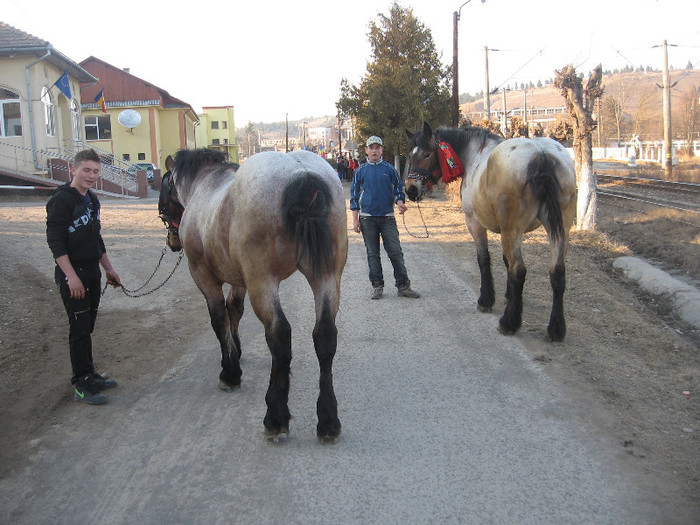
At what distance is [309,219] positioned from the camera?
3734mm

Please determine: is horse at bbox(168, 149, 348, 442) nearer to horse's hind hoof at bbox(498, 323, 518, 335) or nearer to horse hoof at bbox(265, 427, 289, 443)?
horse hoof at bbox(265, 427, 289, 443)

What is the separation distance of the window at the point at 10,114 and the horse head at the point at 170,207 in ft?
71.5

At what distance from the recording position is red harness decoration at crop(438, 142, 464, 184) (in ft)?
24.2

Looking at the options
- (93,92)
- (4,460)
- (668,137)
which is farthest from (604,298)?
(93,92)

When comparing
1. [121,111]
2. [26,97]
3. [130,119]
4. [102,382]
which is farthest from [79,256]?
[121,111]

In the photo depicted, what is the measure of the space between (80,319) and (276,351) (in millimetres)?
1824

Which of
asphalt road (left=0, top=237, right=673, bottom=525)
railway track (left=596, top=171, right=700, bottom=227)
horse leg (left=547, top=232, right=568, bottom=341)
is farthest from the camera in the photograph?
railway track (left=596, top=171, right=700, bottom=227)

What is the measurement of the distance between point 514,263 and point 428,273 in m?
3.05

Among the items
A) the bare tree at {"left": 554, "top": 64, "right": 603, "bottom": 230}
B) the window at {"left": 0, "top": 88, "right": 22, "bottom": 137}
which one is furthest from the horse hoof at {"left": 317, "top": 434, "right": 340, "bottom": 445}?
the window at {"left": 0, "top": 88, "right": 22, "bottom": 137}

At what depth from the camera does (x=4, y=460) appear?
12.1ft

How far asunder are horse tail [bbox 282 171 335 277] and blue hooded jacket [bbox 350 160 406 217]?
3.94 m

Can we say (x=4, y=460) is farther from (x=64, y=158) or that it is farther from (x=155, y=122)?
(x=155, y=122)

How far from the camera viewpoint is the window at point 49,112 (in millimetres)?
24875

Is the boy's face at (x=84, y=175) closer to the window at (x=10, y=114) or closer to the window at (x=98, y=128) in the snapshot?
the window at (x=10, y=114)
